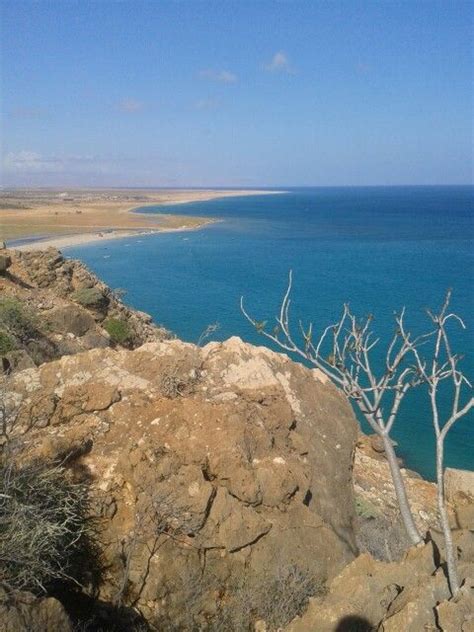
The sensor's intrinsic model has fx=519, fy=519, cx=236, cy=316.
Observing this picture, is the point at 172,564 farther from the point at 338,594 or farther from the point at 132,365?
the point at 132,365

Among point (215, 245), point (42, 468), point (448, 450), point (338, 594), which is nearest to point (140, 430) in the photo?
point (42, 468)

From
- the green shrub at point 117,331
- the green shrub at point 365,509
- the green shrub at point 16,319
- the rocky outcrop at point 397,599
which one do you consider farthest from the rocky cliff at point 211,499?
the green shrub at point 117,331

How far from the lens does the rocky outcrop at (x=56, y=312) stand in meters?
15.3

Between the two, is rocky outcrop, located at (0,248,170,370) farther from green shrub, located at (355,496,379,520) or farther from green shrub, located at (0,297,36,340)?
green shrub, located at (355,496,379,520)

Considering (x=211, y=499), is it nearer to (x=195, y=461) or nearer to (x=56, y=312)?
(x=195, y=461)

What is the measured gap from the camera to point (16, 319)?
50.2 ft

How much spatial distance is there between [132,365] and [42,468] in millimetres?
2532

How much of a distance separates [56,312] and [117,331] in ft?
8.48

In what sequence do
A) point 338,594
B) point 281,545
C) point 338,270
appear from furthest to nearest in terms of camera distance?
point 338,270, point 281,545, point 338,594

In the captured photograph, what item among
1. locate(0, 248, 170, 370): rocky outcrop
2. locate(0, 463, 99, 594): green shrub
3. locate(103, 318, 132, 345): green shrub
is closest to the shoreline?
locate(0, 248, 170, 370): rocky outcrop

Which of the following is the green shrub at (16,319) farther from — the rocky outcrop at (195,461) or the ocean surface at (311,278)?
the ocean surface at (311,278)

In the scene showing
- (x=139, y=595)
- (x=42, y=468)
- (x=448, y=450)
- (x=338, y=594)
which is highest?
(x=42, y=468)

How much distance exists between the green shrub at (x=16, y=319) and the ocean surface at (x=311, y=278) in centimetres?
1138

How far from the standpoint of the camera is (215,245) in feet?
233
